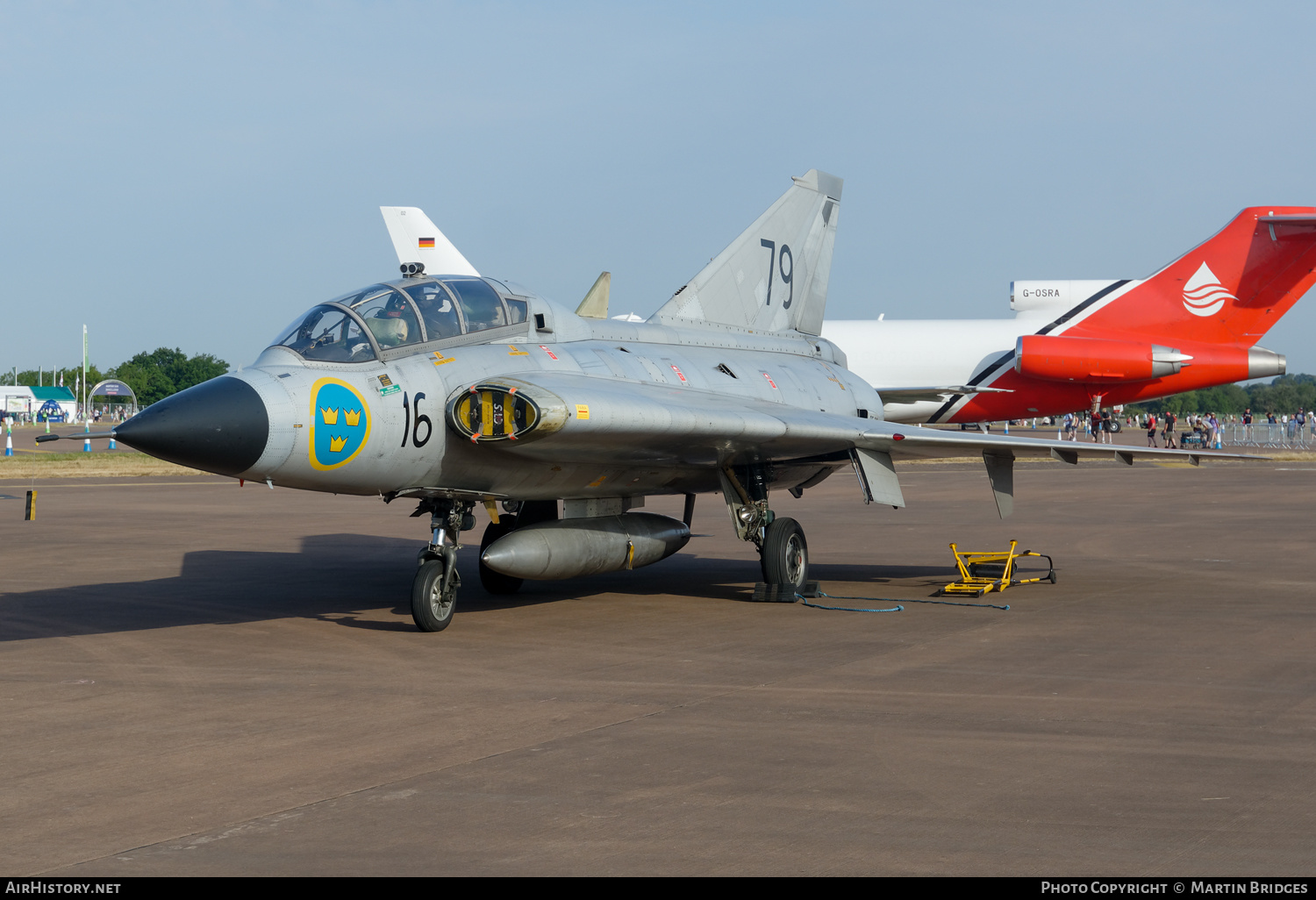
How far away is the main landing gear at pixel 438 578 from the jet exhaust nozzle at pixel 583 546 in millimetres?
416

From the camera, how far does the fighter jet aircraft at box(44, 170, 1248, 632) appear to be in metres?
8.68

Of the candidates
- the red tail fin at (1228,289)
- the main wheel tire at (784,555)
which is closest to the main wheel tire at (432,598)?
the main wheel tire at (784,555)

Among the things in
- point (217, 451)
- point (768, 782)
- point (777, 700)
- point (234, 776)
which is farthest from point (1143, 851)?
point (217, 451)

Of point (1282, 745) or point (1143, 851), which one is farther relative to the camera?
point (1282, 745)

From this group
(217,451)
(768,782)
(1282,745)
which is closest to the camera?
Answer: (768,782)

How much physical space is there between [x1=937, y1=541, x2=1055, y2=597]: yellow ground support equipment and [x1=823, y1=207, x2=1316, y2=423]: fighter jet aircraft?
1056 centimetres

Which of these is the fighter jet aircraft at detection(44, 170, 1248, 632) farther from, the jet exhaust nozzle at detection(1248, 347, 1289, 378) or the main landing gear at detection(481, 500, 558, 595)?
the jet exhaust nozzle at detection(1248, 347, 1289, 378)

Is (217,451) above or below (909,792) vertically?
above

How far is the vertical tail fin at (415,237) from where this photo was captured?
26719 millimetres

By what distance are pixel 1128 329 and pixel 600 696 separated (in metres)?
22.9

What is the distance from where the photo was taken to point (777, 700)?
7168mm

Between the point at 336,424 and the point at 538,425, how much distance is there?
1506 millimetres

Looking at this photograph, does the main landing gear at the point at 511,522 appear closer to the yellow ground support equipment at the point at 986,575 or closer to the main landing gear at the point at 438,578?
→ the main landing gear at the point at 438,578
